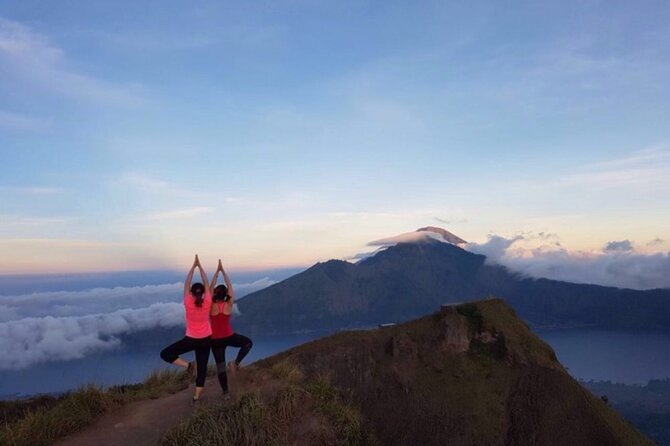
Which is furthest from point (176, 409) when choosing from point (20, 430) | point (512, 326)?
point (512, 326)

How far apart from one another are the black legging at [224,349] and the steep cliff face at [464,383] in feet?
126

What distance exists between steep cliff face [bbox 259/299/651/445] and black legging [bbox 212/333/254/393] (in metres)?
38.5

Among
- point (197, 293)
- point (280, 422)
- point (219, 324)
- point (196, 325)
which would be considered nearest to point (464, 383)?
point (219, 324)

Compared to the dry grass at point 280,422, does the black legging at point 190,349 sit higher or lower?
higher

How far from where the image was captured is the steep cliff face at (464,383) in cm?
5344

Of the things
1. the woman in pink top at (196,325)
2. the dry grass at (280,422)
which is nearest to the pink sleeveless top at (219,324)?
the woman in pink top at (196,325)

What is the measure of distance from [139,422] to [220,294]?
3561 millimetres

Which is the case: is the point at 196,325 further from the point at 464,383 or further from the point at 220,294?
the point at 464,383

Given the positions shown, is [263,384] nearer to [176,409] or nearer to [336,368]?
[176,409]

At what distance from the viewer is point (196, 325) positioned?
12.7 metres

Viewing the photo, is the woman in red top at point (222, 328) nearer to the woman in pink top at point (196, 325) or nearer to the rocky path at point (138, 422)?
the woman in pink top at point (196, 325)

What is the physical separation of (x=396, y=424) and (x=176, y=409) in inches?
1816

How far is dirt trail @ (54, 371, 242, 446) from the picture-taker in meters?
11.4

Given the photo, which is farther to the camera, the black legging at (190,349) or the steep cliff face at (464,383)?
the steep cliff face at (464,383)
